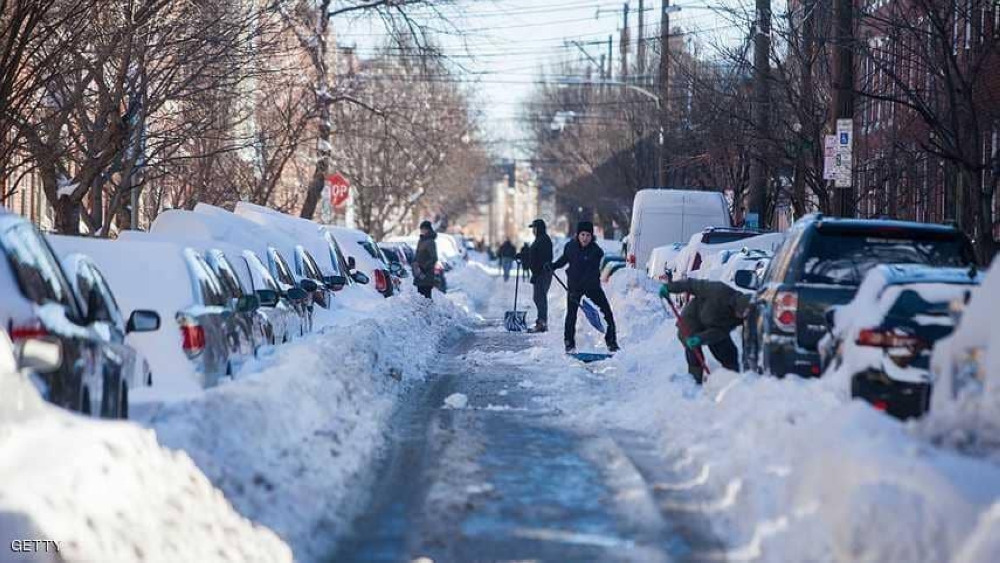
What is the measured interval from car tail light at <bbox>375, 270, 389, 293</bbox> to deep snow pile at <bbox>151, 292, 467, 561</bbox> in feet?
43.7

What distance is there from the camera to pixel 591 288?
21.2 m

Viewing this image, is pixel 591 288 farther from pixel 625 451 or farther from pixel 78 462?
pixel 78 462

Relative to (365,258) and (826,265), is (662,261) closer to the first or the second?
(365,258)

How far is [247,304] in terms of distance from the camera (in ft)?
45.2

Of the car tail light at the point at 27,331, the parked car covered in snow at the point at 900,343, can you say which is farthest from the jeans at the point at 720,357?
the car tail light at the point at 27,331

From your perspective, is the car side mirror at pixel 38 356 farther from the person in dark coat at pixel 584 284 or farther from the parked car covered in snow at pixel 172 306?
the person in dark coat at pixel 584 284

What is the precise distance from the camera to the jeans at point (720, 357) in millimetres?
15070

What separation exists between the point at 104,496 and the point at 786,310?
Result: 759 centimetres

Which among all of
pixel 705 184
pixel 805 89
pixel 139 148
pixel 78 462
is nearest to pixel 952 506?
pixel 78 462

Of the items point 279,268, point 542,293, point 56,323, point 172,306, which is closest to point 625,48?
point 542,293

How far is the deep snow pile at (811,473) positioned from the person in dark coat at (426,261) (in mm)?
16178

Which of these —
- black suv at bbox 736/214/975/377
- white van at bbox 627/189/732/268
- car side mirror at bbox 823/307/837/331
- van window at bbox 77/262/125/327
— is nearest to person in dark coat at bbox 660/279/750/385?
black suv at bbox 736/214/975/377

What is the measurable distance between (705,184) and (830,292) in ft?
130

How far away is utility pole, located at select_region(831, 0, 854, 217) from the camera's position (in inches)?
838
